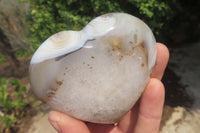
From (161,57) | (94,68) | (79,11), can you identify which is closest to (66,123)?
(94,68)

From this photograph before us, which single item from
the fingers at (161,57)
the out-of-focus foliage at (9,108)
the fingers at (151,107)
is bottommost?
the out-of-focus foliage at (9,108)

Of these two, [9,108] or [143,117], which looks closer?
[143,117]

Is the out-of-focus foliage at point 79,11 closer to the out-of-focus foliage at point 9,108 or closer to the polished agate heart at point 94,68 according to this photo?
the polished agate heart at point 94,68

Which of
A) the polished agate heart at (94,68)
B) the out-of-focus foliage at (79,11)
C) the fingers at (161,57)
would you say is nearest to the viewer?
the polished agate heart at (94,68)

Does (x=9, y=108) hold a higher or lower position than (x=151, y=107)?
lower

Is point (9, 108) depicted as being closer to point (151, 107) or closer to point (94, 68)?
point (94, 68)

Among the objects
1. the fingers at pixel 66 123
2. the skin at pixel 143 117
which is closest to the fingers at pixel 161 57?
the skin at pixel 143 117

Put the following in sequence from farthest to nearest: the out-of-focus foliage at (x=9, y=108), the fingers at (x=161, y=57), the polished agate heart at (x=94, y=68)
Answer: the out-of-focus foliage at (x=9, y=108), the fingers at (x=161, y=57), the polished agate heart at (x=94, y=68)

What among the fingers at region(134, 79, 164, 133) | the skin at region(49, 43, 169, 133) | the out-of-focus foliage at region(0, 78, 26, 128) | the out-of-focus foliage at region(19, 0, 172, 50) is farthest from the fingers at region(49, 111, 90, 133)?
the out-of-focus foliage at region(0, 78, 26, 128)
